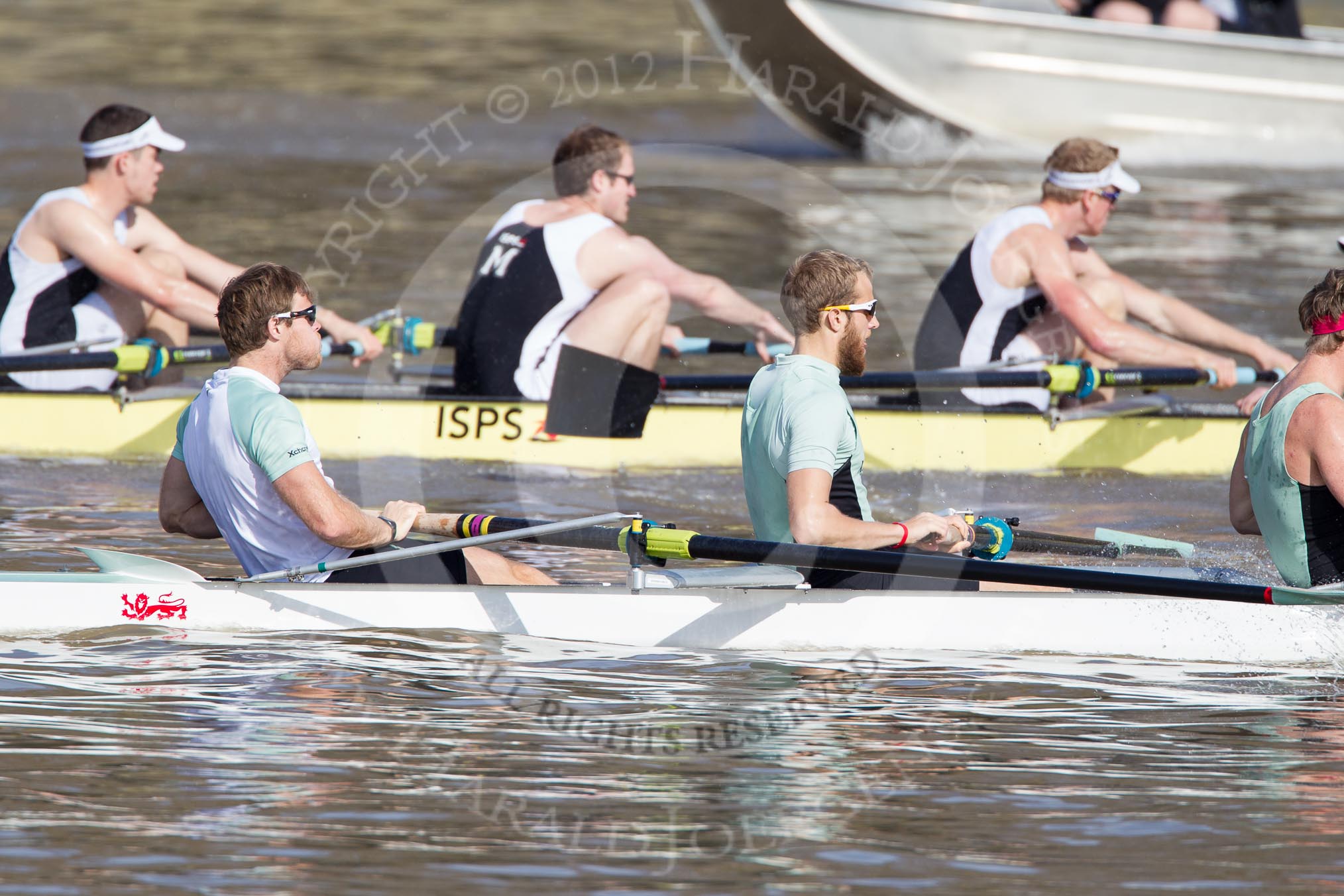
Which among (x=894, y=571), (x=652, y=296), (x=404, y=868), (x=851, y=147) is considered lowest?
→ (x=404, y=868)

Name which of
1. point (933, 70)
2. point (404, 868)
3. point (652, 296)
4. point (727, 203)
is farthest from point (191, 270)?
point (933, 70)

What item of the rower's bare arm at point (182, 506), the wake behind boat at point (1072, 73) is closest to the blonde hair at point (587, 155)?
the rower's bare arm at point (182, 506)

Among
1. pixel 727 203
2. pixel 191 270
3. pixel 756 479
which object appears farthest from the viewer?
pixel 727 203

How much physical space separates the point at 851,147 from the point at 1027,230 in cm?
1332

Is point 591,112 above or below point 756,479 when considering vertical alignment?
above

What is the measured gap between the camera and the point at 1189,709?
521 centimetres

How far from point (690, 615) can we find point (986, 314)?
3.70 meters

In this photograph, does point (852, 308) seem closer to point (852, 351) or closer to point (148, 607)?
point (852, 351)

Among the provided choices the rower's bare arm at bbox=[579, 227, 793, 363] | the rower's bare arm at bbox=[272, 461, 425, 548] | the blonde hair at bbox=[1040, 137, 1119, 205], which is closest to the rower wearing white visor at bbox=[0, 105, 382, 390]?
the rower's bare arm at bbox=[579, 227, 793, 363]

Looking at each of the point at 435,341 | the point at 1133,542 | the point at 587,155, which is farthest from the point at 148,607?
the point at 435,341

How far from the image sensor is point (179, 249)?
30.0 feet

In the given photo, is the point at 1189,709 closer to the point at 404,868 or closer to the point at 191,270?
the point at 404,868

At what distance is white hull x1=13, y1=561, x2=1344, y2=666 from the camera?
219 inches

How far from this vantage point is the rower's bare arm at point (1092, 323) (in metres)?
8.54
